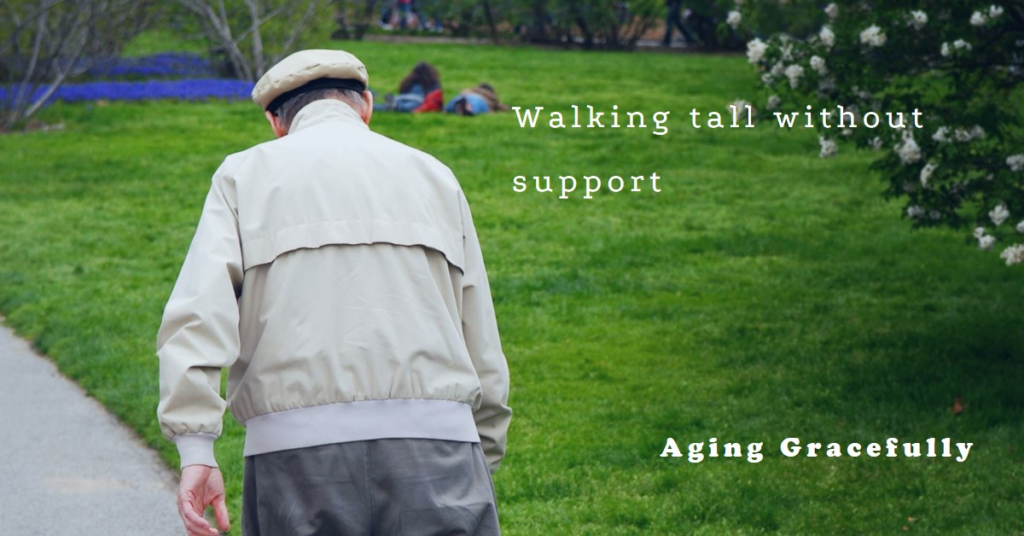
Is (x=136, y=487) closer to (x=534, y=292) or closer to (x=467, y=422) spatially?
(x=467, y=422)

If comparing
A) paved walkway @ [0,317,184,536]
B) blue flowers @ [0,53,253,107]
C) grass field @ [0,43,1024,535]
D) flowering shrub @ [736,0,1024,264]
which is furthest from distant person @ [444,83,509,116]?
paved walkway @ [0,317,184,536]

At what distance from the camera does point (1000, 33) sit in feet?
22.7

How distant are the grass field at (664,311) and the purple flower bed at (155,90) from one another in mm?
1586

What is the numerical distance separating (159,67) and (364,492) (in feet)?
63.7

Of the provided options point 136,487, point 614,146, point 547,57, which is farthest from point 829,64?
point 547,57

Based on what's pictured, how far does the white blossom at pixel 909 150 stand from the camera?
663cm

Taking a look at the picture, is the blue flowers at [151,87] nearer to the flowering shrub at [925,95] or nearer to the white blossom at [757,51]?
the white blossom at [757,51]

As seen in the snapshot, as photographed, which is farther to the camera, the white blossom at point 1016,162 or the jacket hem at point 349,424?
the white blossom at point 1016,162

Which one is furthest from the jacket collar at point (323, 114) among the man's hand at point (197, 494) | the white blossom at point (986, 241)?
the white blossom at point (986, 241)

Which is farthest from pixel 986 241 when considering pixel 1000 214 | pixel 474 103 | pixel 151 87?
pixel 151 87

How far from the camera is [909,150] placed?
6633 mm

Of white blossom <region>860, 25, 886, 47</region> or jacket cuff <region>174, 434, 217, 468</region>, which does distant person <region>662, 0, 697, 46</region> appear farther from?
jacket cuff <region>174, 434, 217, 468</region>

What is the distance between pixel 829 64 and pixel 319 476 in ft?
15.7

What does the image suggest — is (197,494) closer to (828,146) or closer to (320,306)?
(320,306)
